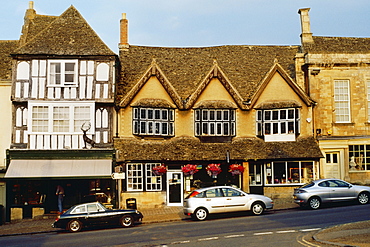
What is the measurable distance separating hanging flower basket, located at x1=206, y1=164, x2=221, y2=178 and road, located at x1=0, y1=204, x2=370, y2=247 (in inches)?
209

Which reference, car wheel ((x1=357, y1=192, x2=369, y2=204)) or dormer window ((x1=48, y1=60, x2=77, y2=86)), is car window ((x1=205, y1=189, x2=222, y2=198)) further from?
dormer window ((x1=48, y1=60, x2=77, y2=86))

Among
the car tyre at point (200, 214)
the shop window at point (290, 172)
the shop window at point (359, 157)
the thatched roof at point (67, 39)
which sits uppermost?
the thatched roof at point (67, 39)

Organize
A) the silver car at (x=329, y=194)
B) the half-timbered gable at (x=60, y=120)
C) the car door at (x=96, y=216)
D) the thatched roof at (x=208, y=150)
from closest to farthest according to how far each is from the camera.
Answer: the car door at (x=96, y=216) < the silver car at (x=329, y=194) < the half-timbered gable at (x=60, y=120) < the thatched roof at (x=208, y=150)

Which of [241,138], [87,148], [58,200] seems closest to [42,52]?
[87,148]

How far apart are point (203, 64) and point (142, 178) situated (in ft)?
30.6

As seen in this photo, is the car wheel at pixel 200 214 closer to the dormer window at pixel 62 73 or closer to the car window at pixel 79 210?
the car window at pixel 79 210

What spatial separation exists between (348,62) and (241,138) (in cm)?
835

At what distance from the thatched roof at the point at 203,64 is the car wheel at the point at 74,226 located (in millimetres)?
10843

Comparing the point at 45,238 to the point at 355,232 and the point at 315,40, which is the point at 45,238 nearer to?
the point at 355,232

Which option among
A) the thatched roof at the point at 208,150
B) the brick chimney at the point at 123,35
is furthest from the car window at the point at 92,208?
the brick chimney at the point at 123,35

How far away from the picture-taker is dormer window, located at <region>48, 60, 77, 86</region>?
28.5 metres

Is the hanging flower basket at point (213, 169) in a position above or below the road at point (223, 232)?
above

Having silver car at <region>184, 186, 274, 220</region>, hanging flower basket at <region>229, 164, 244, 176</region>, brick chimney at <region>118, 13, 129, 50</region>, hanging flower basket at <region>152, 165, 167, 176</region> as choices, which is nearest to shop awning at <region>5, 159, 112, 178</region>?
hanging flower basket at <region>152, 165, 167, 176</region>

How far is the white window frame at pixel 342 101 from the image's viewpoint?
3081 centimetres
